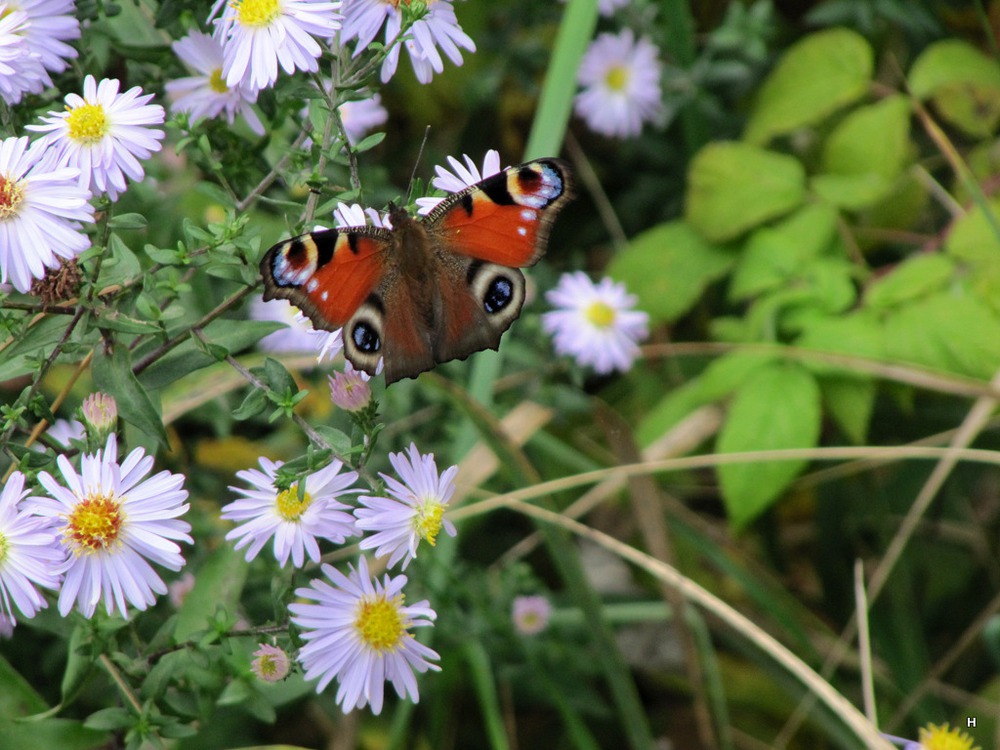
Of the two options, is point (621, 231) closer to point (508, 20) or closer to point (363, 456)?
point (508, 20)

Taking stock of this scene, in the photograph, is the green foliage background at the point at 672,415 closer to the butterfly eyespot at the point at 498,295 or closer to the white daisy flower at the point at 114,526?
the white daisy flower at the point at 114,526

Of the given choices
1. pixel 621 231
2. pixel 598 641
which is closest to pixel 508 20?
pixel 621 231

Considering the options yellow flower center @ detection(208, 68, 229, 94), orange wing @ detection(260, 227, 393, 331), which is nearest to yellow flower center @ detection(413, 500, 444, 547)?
orange wing @ detection(260, 227, 393, 331)

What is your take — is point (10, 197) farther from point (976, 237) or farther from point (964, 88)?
point (964, 88)

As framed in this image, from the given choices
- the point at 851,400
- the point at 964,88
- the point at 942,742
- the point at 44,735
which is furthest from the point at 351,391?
the point at 964,88

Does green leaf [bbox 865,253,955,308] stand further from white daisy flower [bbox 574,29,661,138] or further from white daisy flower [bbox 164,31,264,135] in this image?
white daisy flower [bbox 164,31,264,135]
